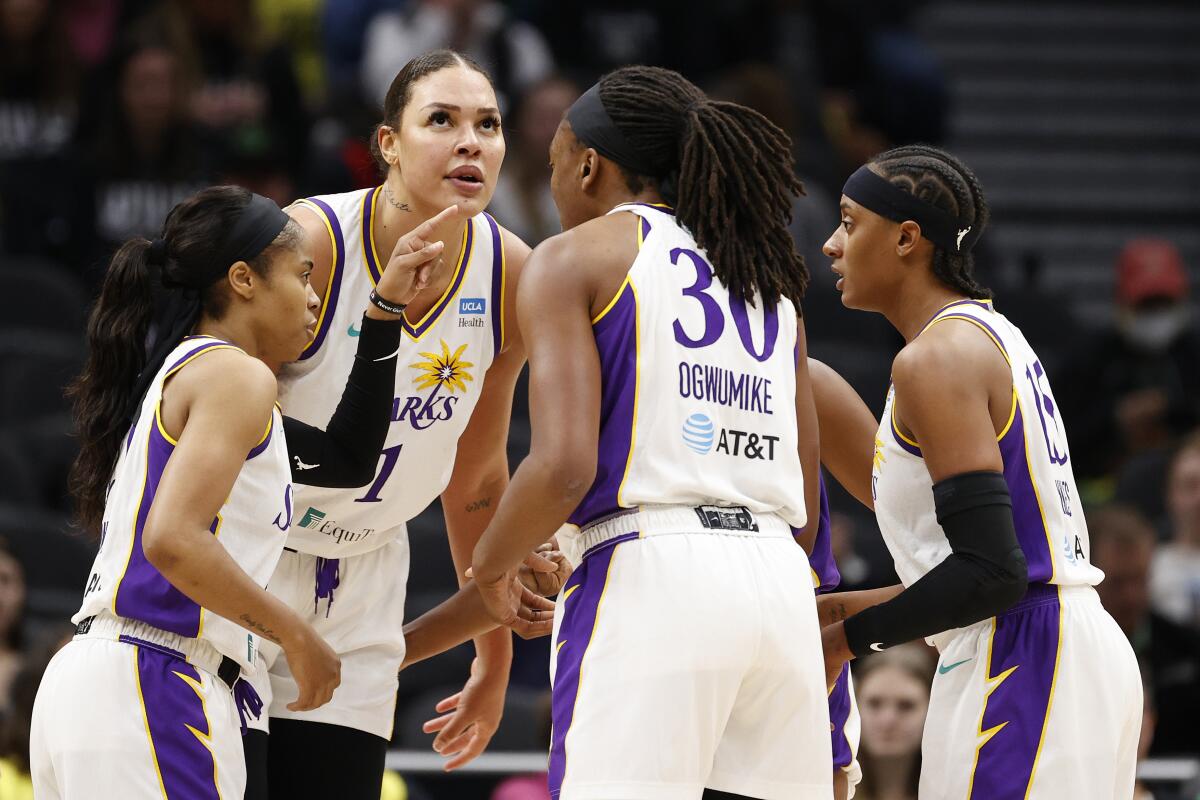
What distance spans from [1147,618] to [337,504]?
4.33 m

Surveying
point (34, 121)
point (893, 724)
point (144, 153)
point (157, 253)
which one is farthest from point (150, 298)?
point (34, 121)

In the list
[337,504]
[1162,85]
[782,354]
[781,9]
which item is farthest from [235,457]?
[1162,85]

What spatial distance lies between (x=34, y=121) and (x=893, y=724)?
644cm

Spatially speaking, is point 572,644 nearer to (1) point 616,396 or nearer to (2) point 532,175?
(1) point 616,396

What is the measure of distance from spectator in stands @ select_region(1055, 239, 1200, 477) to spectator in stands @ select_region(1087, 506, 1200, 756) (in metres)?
1.71

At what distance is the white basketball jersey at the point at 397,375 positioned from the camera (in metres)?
4.65

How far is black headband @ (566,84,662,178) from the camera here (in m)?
4.11

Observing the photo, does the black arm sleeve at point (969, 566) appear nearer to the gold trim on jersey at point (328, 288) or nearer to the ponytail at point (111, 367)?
the gold trim on jersey at point (328, 288)

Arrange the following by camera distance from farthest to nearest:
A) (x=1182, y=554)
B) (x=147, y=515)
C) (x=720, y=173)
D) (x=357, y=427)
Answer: (x=1182, y=554)
(x=357, y=427)
(x=720, y=173)
(x=147, y=515)

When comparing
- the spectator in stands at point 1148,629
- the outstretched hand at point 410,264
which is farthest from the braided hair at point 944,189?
the spectator in stands at point 1148,629

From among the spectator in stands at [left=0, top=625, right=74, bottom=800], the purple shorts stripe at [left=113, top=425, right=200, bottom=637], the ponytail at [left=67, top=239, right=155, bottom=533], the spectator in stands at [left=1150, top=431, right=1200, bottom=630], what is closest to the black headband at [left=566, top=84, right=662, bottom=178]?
the ponytail at [left=67, top=239, right=155, bottom=533]

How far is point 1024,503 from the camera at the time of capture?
415 centimetres

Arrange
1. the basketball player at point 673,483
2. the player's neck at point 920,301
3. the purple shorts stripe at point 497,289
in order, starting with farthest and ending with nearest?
1. the purple shorts stripe at point 497,289
2. the player's neck at point 920,301
3. the basketball player at point 673,483

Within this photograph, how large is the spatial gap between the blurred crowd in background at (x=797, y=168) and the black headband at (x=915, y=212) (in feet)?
7.10
